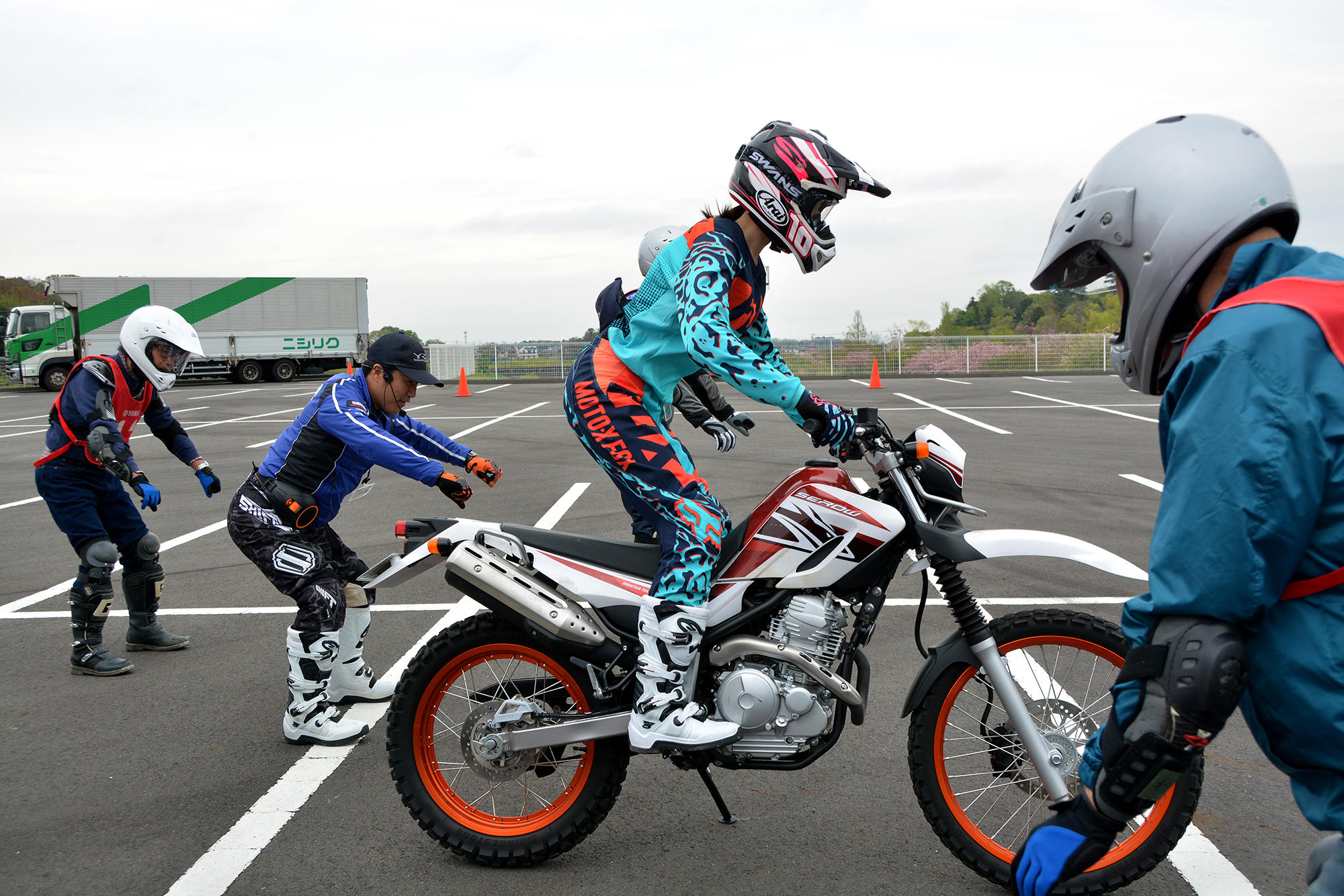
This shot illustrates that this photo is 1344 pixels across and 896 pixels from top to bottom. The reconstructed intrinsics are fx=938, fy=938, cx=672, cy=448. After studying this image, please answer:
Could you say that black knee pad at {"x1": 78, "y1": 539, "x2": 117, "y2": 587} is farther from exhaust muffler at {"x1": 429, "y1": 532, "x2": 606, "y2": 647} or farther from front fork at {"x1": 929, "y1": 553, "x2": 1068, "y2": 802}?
front fork at {"x1": 929, "y1": 553, "x2": 1068, "y2": 802}

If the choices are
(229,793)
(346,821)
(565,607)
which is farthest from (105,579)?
(565,607)

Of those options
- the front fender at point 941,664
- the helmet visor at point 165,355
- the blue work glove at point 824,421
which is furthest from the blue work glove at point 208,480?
the front fender at point 941,664

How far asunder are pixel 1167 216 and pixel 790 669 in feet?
6.13

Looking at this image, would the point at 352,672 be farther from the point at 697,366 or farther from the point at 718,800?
the point at 697,366

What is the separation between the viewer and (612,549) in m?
3.27

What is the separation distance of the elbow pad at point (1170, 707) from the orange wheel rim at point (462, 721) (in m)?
2.12

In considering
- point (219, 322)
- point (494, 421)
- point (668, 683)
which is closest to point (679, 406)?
point (668, 683)

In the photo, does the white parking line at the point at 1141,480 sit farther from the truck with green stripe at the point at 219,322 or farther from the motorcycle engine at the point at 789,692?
the truck with green stripe at the point at 219,322

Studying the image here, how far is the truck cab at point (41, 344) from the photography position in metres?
32.5

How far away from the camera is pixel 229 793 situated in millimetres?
3732

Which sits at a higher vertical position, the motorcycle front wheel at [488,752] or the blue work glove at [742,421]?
the blue work glove at [742,421]

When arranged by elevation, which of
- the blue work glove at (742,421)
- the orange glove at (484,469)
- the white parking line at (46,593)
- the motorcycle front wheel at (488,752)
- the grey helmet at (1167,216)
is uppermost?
the grey helmet at (1167,216)

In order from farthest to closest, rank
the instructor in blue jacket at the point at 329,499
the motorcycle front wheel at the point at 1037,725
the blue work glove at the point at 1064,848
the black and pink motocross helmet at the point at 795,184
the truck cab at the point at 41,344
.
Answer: the truck cab at the point at 41,344, the instructor in blue jacket at the point at 329,499, the black and pink motocross helmet at the point at 795,184, the motorcycle front wheel at the point at 1037,725, the blue work glove at the point at 1064,848

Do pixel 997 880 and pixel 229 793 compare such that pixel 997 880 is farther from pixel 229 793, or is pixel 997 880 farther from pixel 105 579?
pixel 105 579
